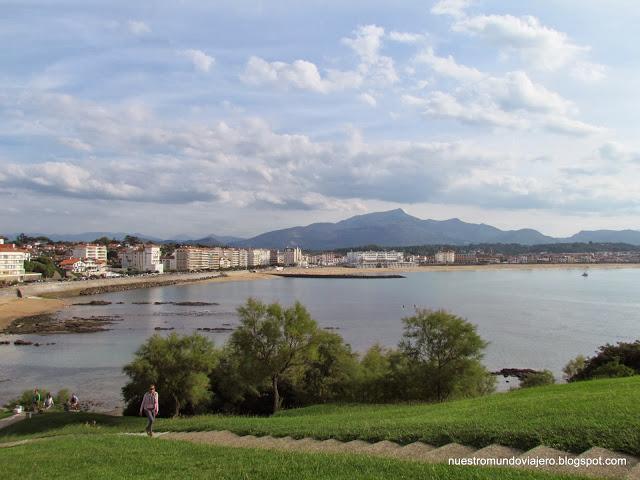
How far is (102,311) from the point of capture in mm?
69750

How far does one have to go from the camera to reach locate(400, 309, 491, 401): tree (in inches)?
898

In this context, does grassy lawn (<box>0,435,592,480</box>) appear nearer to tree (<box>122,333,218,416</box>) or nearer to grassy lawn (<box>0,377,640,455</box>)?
grassy lawn (<box>0,377,640,455</box>)

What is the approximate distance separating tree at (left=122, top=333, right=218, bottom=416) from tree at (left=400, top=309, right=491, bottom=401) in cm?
923

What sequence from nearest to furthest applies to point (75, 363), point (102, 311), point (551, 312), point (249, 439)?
1. point (249, 439)
2. point (75, 363)
3. point (551, 312)
4. point (102, 311)

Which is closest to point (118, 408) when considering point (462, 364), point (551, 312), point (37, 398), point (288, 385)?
point (37, 398)

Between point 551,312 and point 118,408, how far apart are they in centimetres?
5216

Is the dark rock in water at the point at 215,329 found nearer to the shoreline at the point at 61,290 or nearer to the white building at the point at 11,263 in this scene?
the shoreline at the point at 61,290

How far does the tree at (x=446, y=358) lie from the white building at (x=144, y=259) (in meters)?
143

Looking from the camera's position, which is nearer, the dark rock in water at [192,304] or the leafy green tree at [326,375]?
the leafy green tree at [326,375]

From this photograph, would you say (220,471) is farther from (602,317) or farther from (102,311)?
(102,311)

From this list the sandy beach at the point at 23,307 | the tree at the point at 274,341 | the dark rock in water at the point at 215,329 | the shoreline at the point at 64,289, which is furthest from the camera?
the shoreline at the point at 64,289

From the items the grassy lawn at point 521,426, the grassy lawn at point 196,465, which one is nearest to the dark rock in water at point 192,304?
the grassy lawn at point 521,426

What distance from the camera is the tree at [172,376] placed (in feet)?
71.9

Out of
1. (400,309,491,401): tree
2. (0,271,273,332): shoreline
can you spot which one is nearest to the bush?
A: (400,309,491,401): tree
